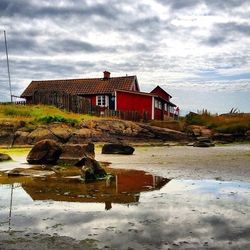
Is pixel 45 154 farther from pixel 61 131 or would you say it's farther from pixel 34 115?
pixel 34 115

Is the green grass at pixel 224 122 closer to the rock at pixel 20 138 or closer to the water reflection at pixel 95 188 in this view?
the rock at pixel 20 138

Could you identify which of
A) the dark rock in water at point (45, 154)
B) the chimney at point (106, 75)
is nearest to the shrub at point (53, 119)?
the dark rock in water at point (45, 154)

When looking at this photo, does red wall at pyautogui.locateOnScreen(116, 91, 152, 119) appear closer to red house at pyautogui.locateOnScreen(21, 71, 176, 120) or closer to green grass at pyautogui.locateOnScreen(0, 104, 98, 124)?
red house at pyautogui.locateOnScreen(21, 71, 176, 120)

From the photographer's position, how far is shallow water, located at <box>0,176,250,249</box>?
504cm

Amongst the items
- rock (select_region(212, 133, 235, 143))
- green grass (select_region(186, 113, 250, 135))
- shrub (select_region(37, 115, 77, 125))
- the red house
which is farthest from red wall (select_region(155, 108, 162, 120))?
shrub (select_region(37, 115, 77, 125))

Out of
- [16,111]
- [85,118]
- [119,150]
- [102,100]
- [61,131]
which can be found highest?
[102,100]

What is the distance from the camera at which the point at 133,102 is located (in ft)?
164

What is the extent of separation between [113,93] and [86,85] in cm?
593

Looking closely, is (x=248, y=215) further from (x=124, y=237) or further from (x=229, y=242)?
(x=124, y=237)

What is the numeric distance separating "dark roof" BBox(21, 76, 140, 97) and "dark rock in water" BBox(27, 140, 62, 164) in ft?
119

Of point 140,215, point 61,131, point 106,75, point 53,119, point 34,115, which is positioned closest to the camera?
point 140,215

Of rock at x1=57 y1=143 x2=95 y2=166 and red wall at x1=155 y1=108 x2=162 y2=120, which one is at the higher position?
red wall at x1=155 y1=108 x2=162 y2=120

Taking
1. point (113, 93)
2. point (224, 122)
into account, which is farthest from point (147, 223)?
point (113, 93)

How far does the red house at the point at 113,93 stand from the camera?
4950 centimetres
